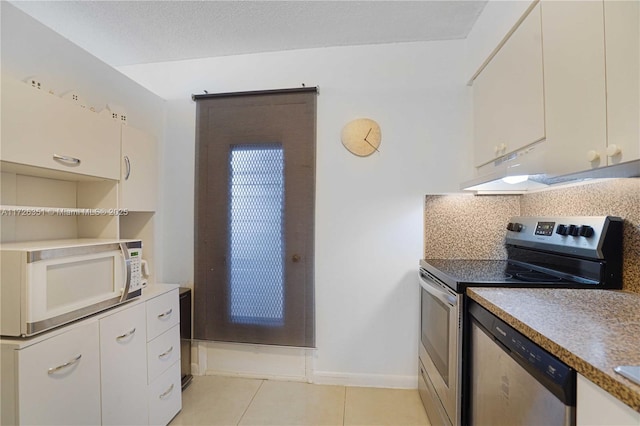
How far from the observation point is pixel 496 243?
194cm

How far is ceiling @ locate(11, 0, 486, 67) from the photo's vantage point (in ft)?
5.47

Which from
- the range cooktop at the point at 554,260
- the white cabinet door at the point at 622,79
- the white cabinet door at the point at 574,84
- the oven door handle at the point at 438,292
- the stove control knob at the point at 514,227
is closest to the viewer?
the white cabinet door at the point at 622,79

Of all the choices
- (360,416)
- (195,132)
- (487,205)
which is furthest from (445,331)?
(195,132)

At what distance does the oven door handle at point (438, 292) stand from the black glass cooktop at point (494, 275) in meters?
0.05

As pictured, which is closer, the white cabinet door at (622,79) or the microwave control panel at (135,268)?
the white cabinet door at (622,79)

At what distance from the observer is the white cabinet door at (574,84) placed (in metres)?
0.92

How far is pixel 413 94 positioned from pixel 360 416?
7.33 feet

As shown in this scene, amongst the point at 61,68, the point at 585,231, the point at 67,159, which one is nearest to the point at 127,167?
the point at 67,159

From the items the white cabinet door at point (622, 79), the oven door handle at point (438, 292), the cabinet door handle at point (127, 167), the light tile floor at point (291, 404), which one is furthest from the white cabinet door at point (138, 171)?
the white cabinet door at point (622, 79)

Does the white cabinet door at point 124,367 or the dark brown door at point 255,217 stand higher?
the dark brown door at point 255,217

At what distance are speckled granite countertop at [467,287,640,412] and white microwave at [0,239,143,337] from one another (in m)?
1.70

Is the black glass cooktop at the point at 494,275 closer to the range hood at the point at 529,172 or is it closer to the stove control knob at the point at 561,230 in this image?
the stove control knob at the point at 561,230

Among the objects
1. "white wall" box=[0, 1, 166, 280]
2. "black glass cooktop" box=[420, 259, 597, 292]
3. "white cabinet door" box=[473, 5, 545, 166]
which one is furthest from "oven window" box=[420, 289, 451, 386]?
"white wall" box=[0, 1, 166, 280]

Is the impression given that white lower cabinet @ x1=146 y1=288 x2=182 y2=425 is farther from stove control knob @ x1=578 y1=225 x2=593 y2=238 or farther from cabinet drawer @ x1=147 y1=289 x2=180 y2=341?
stove control knob @ x1=578 y1=225 x2=593 y2=238
